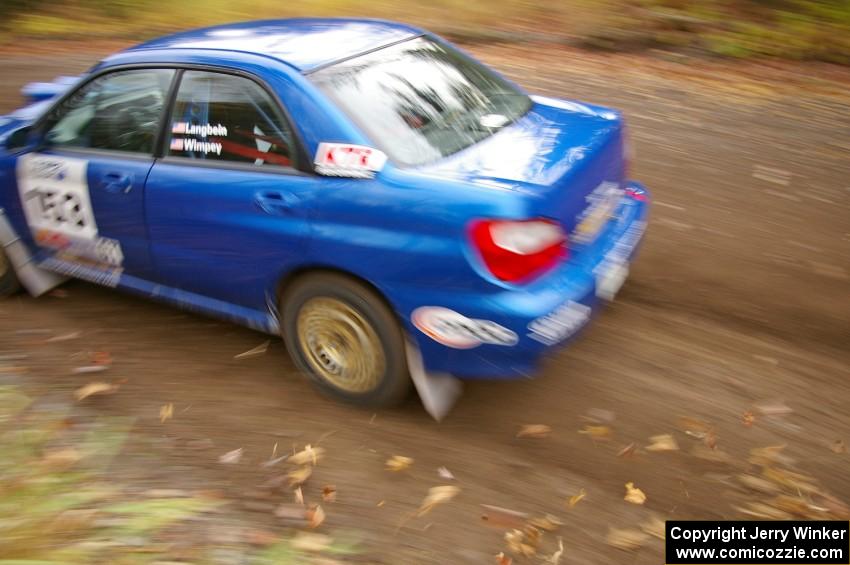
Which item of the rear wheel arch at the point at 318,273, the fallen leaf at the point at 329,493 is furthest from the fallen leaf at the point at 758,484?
the fallen leaf at the point at 329,493

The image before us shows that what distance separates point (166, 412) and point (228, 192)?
117 centimetres

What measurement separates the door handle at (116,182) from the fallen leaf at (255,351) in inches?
43.1

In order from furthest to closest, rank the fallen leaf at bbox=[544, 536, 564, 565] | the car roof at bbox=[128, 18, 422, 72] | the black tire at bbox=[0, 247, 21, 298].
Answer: the black tire at bbox=[0, 247, 21, 298] < the car roof at bbox=[128, 18, 422, 72] < the fallen leaf at bbox=[544, 536, 564, 565]

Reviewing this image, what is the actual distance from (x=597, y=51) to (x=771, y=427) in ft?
24.0

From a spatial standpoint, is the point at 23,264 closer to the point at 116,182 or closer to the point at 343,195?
the point at 116,182

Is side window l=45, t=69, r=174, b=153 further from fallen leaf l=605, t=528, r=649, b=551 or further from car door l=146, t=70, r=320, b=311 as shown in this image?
fallen leaf l=605, t=528, r=649, b=551

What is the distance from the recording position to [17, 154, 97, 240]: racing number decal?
4387mm

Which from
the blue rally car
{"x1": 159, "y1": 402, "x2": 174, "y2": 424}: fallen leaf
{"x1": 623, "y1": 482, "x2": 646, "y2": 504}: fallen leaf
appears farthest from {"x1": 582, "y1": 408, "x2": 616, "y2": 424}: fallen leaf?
{"x1": 159, "y1": 402, "x2": 174, "y2": 424}: fallen leaf

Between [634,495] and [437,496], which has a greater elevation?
[634,495]

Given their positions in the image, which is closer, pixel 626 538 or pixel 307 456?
pixel 626 538

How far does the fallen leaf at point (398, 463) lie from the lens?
3.54 metres

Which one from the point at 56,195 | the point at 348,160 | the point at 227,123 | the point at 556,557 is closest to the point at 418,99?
the point at 348,160

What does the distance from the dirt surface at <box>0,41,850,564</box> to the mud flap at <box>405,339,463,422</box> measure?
123mm

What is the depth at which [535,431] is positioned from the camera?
3732 mm
